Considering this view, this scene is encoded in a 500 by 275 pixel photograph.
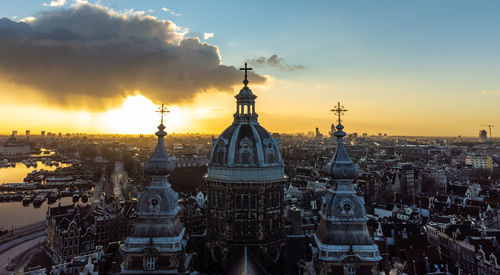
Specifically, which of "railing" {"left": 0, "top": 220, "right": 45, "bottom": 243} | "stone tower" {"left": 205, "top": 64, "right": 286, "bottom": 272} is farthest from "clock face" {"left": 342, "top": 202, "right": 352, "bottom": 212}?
"railing" {"left": 0, "top": 220, "right": 45, "bottom": 243}

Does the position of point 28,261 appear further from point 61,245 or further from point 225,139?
point 225,139

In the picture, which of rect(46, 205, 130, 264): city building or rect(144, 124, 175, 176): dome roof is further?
rect(46, 205, 130, 264): city building

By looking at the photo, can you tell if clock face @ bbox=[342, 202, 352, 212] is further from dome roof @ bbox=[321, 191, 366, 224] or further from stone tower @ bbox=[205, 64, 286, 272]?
stone tower @ bbox=[205, 64, 286, 272]

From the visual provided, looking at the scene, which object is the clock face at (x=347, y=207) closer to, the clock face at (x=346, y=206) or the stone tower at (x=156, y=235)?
the clock face at (x=346, y=206)

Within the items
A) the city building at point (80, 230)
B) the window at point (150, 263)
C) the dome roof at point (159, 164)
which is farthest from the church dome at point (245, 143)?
the city building at point (80, 230)

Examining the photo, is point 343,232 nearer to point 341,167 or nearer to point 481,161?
point 341,167

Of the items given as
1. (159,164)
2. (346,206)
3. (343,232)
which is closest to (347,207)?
(346,206)

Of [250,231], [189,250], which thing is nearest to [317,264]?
[250,231]
